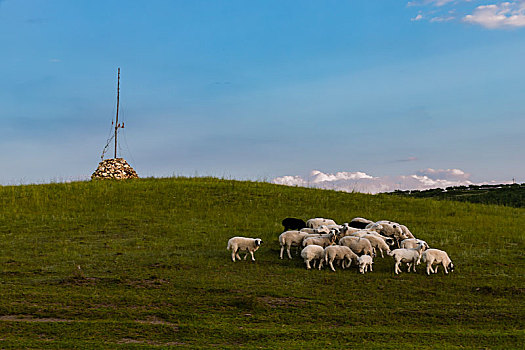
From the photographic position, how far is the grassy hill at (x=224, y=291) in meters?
10.6

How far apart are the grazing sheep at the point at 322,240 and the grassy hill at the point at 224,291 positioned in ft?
2.65

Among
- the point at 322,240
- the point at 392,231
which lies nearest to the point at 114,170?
the point at 392,231

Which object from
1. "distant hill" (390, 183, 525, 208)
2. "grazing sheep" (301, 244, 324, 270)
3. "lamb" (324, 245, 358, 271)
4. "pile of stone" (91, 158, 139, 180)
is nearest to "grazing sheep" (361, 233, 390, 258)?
"lamb" (324, 245, 358, 271)

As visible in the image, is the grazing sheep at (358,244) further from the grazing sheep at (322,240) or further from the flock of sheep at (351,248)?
the grazing sheep at (322,240)

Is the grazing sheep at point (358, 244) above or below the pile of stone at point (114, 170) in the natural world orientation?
below

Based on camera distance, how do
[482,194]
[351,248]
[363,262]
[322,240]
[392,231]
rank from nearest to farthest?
[363,262] < [351,248] < [322,240] < [392,231] < [482,194]

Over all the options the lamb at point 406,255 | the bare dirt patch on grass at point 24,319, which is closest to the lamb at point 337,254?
the lamb at point 406,255

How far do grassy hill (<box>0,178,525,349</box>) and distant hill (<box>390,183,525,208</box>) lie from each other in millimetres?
22973

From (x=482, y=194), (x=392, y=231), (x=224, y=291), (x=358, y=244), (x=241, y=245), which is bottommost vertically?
(x=224, y=291)

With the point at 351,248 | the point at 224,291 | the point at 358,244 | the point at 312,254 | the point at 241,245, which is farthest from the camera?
the point at 241,245

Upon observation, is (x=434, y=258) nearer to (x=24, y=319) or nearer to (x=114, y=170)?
(x=24, y=319)

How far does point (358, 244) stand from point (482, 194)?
44.3 meters

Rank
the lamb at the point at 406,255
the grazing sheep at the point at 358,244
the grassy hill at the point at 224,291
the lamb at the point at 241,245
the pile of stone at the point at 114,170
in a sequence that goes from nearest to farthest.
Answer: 1. the grassy hill at the point at 224,291
2. the lamb at the point at 406,255
3. the grazing sheep at the point at 358,244
4. the lamb at the point at 241,245
5. the pile of stone at the point at 114,170

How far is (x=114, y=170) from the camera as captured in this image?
41.8m
